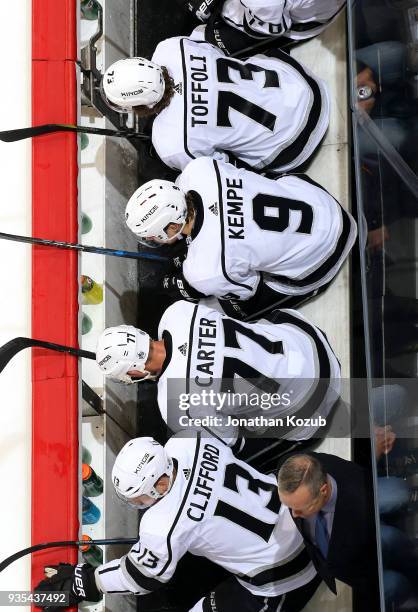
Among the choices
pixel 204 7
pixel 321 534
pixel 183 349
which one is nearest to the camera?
pixel 321 534

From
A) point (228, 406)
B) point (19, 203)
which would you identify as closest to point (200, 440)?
point (228, 406)

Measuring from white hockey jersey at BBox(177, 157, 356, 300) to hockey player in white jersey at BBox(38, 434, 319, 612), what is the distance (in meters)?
0.44

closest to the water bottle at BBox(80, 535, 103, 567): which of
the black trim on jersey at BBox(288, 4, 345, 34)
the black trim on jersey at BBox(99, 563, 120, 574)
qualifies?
the black trim on jersey at BBox(99, 563, 120, 574)

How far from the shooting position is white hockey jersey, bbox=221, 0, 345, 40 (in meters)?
2.30

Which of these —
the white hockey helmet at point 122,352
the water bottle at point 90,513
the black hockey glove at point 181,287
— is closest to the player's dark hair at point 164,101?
the black hockey glove at point 181,287

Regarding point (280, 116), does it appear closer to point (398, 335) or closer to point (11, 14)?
point (398, 335)

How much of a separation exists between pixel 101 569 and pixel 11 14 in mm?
1658

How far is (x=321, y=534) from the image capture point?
1.86m

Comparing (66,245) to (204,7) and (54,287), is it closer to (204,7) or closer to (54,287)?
(54,287)

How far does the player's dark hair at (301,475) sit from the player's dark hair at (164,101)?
1.03 meters

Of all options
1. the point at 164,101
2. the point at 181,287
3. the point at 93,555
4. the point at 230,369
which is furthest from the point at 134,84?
the point at 93,555

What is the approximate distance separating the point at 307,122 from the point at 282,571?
4.13ft

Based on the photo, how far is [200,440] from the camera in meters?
2.11

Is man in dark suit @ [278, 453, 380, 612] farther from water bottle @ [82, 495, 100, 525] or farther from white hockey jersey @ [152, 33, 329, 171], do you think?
white hockey jersey @ [152, 33, 329, 171]
